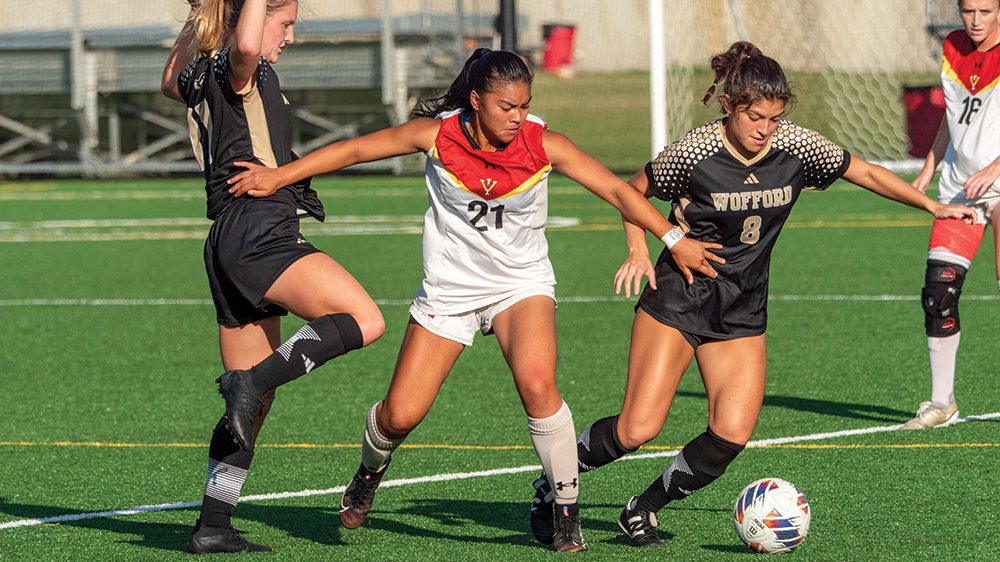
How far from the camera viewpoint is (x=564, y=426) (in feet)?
17.9

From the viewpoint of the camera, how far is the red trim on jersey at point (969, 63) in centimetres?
782

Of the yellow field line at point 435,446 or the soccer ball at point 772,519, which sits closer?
the soccer ball at point 772,519

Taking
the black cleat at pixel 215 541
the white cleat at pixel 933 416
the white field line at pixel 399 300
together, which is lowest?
the white field line at pixel 399 300

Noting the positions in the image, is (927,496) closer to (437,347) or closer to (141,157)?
(437,347)

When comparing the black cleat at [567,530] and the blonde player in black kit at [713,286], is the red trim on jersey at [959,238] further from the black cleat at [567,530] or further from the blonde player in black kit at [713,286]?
the black cleat at [567,530]

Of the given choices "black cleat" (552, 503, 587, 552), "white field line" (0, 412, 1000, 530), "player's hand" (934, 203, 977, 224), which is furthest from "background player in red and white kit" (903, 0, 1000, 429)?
"black cleat" (552, 503, 587, 552)

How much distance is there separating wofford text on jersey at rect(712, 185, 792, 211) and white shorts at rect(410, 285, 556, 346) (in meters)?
0.70

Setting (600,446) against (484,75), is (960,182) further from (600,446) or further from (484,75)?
(484,75)

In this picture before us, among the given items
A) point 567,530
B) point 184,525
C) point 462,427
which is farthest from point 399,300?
point 567,530

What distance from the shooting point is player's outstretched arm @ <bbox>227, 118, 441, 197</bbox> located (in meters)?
5.40

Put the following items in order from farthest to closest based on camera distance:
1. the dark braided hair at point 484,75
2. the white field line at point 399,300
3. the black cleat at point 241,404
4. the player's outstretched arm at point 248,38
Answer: the white field line at point 399,300
the dark braided hair at point 484,75
the player's outstretched arm at point 248,38
the black cleat at point 241,404

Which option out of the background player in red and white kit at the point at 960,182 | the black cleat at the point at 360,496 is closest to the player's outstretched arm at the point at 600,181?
the black cleat at the point at 360,496

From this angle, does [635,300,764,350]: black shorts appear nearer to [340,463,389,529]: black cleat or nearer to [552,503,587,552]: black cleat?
[552,503,587,552]: black cleat

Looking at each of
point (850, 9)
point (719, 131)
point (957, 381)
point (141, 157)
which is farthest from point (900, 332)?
point (850, 9)
